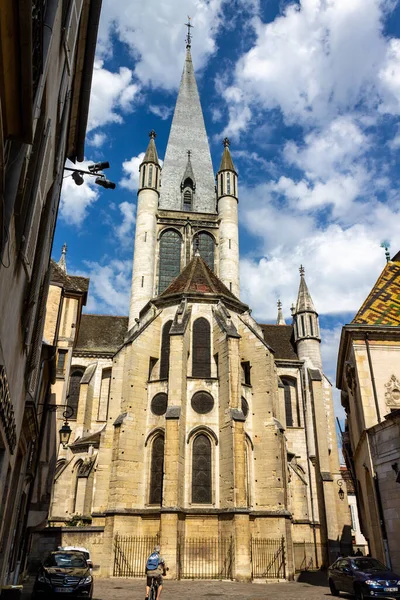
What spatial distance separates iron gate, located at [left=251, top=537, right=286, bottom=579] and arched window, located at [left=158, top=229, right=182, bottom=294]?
20488 mm

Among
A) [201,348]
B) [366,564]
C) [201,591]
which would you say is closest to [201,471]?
[201,348]

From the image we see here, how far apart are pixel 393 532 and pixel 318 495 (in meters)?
14.2

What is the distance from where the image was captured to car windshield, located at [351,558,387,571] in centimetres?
1252

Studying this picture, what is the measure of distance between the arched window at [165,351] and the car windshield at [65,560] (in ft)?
35.4

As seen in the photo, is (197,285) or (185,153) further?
(185,153)

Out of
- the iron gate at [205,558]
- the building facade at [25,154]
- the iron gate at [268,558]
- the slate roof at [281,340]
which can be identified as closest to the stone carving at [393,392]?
the iron gate at [268,558]

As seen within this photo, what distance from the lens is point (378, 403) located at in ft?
56.5

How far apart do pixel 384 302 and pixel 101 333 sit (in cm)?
2002

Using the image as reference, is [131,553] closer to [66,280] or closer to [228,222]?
[66,280]

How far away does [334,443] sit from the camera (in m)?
30.2

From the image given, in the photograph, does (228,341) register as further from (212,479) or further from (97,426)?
(97,426)

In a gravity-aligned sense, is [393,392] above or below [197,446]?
above

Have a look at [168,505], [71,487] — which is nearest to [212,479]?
[168,505]

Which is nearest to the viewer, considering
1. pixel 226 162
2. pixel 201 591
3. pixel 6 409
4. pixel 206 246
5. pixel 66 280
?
pixel 6 409
